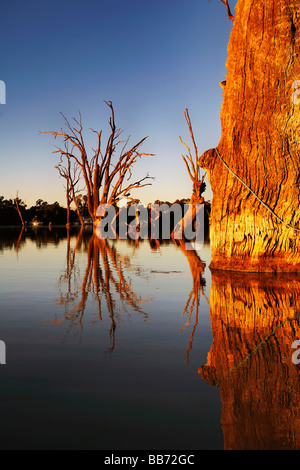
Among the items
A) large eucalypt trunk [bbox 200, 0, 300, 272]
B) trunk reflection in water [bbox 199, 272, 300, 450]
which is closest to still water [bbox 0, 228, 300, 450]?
trunk reflection in water [bbox 199, 272, 300, 450]

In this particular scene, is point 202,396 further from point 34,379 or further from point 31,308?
point 31,308

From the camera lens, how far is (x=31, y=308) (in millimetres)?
4160

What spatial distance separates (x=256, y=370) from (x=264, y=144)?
493cm

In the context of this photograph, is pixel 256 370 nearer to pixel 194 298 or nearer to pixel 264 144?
pixel 194 298

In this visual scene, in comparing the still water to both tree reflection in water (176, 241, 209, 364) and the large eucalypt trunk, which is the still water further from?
the large eucalypt trunk

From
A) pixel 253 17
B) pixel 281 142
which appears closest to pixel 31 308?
pixel 281 142

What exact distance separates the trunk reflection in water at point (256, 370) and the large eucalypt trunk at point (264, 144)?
2.17m

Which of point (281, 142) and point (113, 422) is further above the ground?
point (281, 142)

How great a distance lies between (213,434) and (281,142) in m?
5.59

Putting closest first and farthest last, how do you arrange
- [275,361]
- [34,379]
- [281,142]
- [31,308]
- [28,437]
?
[28,437] < [34,379] < [275,361] < [31,308] < [281,142]

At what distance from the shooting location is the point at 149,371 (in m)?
2.44

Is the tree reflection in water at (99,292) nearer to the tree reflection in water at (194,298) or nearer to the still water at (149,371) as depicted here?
the still water at (149,371)

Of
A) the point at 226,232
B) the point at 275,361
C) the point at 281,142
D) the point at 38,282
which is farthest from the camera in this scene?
the point at 226,232

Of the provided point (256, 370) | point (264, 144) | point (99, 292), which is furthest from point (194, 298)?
point (264, 144)
